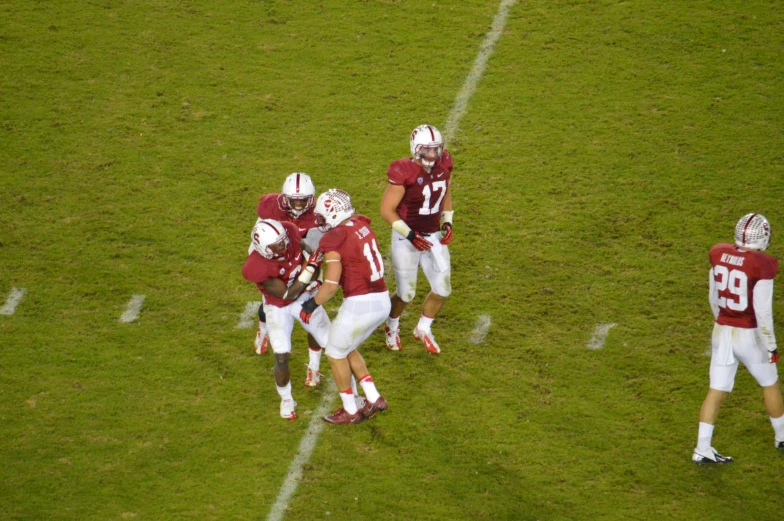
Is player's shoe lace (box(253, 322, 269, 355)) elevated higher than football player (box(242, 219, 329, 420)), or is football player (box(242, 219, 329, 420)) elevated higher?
football player (box(242, 219, 329, 420))

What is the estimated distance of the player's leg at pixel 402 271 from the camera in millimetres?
7277

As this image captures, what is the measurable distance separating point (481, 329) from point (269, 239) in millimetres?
2262

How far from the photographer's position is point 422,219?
7.29 meters

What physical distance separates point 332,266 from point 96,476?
2251 millimetres

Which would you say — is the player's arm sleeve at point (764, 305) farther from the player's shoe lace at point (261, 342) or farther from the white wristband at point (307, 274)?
the player's shoe lace at point (261, 342)

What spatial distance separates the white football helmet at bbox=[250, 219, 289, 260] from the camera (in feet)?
21.1

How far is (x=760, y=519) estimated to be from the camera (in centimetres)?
612

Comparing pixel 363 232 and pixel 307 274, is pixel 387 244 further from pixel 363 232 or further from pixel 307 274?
pixel 307 274

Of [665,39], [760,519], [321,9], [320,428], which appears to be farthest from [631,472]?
[321,9]

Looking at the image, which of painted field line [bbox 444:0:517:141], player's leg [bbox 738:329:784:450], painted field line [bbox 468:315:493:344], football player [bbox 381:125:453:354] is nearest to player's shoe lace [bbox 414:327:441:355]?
football player [bbox 381:125:453:354]

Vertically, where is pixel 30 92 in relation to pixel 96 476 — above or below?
above

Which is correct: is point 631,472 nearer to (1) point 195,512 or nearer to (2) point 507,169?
(1) point 195,512

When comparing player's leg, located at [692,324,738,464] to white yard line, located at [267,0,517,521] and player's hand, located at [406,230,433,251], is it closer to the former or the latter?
player's hand, located at [406,230,433,251]

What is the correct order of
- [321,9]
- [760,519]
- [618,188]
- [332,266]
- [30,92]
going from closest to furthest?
[760,519] < [332,266] < [618,188] < [30,92] < [321,9]
